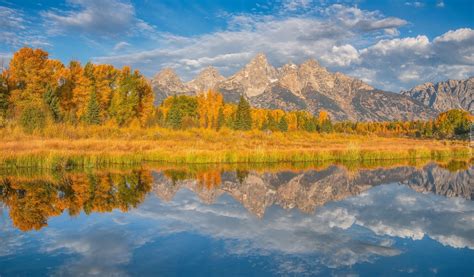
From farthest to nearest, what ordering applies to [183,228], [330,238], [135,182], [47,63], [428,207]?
[47,63], [135,182], [428,207], [183,228], [330,238]

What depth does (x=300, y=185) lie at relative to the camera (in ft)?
68.8

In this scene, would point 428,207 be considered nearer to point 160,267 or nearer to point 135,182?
point 160,267

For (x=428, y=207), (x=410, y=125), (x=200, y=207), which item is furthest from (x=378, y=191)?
(x=410, y=125)

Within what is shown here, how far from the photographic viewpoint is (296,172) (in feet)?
86.5

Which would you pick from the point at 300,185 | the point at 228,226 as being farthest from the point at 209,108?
the point at 228,226

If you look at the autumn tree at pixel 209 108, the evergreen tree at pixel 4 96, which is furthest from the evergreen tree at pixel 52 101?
the autumn tree at pixel 209 108

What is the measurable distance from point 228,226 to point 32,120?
102 feet

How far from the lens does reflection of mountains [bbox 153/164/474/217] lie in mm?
17219

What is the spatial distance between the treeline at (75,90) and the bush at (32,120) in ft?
28.1

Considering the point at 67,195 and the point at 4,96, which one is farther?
the point at 4,96

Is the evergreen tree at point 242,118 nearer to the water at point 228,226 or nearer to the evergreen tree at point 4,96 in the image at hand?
the evergreen tree at point 4,96

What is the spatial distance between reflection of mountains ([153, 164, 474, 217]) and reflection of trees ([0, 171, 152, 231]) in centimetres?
154

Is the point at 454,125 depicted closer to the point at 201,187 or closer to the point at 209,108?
the point at 209,108

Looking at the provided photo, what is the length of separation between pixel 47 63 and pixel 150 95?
1736cm
